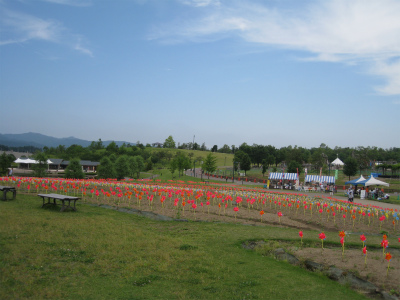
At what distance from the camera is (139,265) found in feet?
25.5

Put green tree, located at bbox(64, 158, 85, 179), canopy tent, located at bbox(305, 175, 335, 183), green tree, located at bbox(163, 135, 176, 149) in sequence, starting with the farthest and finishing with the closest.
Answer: green tree, located at bbox(163, 135, 176, 149) < canopy tent, located at bbox(305, 175, 335, 183) < green tree, located at bbox(64, 158, 85, 179)

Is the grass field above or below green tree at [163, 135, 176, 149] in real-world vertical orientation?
below

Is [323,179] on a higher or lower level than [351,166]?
lower

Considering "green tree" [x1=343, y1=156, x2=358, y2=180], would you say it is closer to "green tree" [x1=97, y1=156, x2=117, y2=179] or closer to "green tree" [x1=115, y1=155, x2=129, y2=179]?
"green tree" [x1=115, y1=155, x2=129, y2=179]

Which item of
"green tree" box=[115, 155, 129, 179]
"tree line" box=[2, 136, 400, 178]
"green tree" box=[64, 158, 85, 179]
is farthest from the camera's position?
"tree line" box=[2, 136, 400, 178]

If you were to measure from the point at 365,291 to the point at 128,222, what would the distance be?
9242 millimetres

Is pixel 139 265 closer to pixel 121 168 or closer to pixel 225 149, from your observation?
pixel 121 168

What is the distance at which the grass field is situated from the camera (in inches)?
248

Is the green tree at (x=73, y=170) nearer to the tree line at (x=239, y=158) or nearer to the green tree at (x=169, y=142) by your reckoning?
the tree line at (x=239, y=158)

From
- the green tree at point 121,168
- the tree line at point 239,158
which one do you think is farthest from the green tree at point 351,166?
the green tree at point 121,168

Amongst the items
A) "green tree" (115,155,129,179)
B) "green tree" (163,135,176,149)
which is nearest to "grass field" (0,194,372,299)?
"green tree" (115,155,129,179)

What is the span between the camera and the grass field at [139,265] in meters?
6.30

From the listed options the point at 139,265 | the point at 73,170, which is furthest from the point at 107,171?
the point at 139,265

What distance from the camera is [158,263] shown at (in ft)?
26.0
